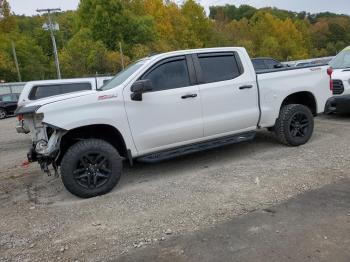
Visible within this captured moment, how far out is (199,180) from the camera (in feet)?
18.9

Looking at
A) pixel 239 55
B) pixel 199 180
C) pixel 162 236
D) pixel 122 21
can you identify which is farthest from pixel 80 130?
pixel 122 21

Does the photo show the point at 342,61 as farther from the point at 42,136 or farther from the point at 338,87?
the point at 42,136

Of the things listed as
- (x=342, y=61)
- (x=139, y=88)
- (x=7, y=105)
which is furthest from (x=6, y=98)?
(x=139, y=88)

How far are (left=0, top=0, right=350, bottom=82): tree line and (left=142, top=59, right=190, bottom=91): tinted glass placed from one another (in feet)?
112

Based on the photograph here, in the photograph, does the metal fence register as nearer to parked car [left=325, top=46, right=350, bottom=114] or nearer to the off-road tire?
the off-road tire

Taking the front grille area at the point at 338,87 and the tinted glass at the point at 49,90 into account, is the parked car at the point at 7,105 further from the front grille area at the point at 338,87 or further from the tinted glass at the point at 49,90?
the front grille area at the point at 338,87

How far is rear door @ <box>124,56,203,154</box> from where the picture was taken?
5.72 m

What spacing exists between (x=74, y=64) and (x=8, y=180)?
36986 mm

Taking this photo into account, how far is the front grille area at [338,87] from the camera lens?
9352 millimetres

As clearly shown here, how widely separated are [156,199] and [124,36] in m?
52.4

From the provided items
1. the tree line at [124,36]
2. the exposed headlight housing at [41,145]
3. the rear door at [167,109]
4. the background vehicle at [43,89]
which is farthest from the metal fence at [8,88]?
the rear door at [167,109]

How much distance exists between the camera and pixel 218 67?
21.2ft

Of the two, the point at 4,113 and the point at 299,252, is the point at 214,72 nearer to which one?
the point at 299,252

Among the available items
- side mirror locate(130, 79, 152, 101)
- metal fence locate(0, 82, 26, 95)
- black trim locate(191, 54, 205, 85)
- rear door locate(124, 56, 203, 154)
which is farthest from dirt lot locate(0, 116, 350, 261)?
metal fence locate(0, 82, 26, 95)
